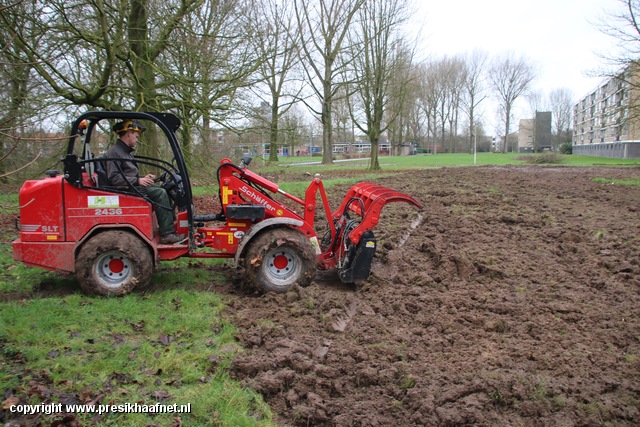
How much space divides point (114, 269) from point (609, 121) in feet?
242

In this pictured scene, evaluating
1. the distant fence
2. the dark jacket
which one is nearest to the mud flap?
the dark jacket

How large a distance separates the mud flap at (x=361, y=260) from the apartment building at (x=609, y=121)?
25.6m

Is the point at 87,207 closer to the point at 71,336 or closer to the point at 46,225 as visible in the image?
the point at 46,225

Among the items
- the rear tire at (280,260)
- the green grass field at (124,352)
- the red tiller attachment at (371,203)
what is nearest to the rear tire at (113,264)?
the green grass field at (124,352)

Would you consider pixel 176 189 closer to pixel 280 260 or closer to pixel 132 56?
pixel 280 260

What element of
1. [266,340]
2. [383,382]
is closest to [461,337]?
[383,382]

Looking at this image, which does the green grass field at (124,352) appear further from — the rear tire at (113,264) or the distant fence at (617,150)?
the distant fence at (617,150)

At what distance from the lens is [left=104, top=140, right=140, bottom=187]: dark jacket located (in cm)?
609

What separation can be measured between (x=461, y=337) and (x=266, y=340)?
1.99 metres

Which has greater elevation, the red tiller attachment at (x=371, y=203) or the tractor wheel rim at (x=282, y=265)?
the red tiller attachment at (x=371, y=203)

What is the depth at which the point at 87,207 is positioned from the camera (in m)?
6.00

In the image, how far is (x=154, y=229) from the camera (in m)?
6.52

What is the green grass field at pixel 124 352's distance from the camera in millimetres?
3721

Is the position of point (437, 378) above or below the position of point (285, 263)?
below
